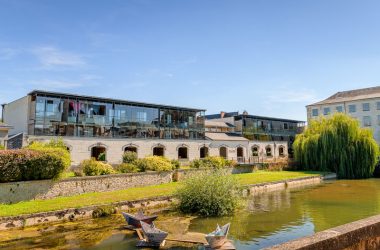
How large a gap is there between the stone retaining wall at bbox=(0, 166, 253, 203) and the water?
373 cm

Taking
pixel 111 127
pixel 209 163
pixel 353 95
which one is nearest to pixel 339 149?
pixel 209 163

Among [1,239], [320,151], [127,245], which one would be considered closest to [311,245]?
[127,245]

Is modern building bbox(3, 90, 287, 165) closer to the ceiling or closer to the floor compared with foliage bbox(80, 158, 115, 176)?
closer to the ceiling

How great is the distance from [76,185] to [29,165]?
3.17 meters

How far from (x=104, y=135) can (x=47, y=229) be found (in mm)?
19963

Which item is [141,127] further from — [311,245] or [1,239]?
[311,245]

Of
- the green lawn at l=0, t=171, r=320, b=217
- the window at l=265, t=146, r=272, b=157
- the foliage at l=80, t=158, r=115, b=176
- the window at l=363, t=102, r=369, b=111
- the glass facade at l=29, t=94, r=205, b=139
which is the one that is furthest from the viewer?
the window at l=363, t=102, r=369, b=111

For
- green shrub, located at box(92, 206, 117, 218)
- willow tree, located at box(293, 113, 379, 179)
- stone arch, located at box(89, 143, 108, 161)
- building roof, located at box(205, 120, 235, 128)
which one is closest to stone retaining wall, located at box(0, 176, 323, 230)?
green shrub, located at box(92, 206, 117, 218)

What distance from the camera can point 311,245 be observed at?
3844 millimetres

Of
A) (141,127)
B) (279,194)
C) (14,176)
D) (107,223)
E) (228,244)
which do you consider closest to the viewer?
(228,244)

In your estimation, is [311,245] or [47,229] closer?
[311,245]

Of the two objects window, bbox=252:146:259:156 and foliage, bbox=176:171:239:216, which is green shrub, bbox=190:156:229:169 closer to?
foliage, bbox=176:171:239:216

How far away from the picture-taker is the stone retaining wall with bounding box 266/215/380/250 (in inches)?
153

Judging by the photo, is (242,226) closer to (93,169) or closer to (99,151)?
(93,169)
